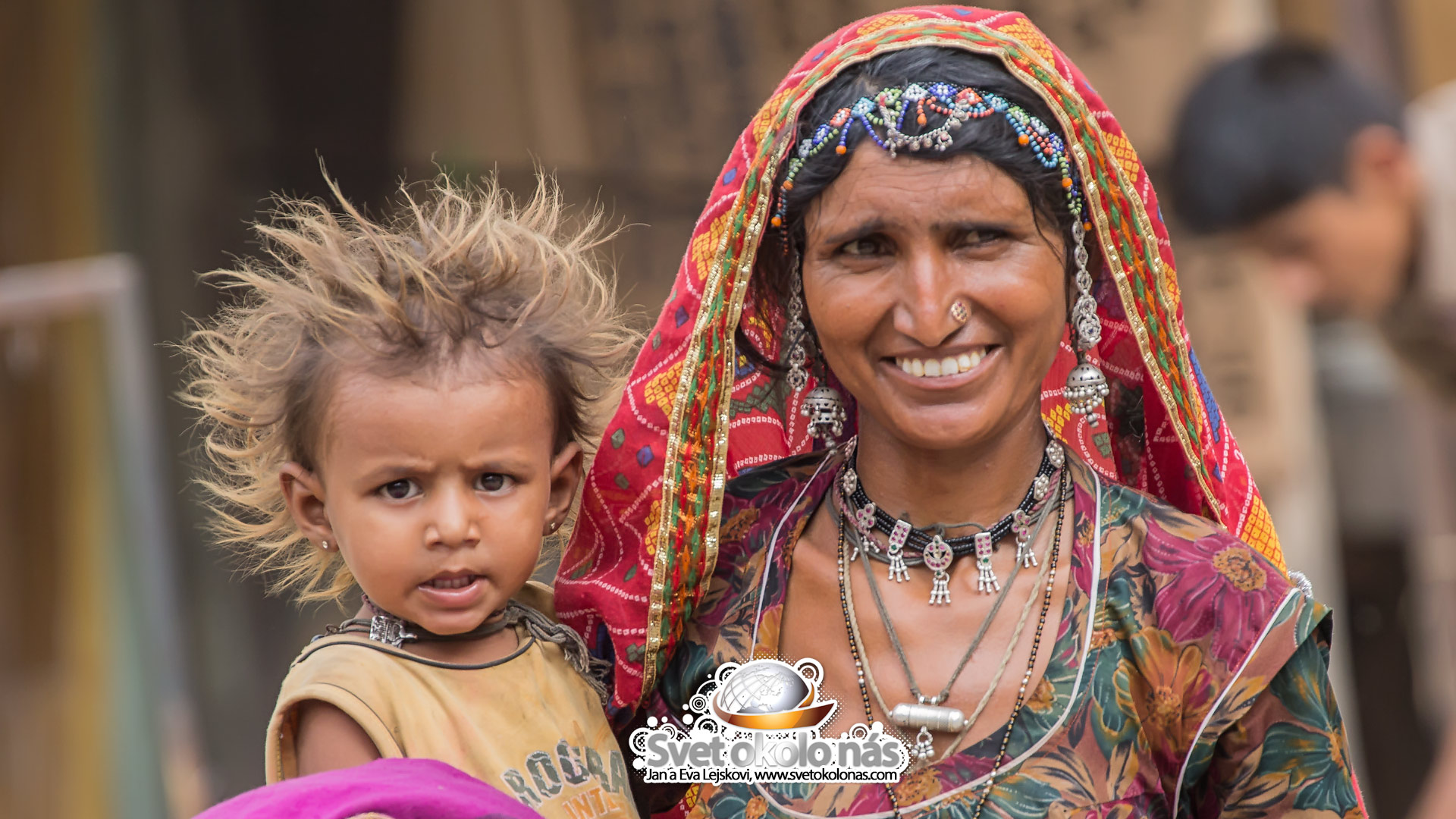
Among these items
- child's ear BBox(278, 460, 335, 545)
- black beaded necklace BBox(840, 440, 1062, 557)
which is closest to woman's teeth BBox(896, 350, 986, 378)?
black beaded necklace BBox(840, 440, 1062, 557)

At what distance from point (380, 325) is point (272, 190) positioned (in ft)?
9.41

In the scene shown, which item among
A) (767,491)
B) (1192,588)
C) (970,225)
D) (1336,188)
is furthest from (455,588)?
(1336,188)

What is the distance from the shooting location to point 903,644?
198cm

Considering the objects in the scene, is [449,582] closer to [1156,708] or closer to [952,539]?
[952,539]

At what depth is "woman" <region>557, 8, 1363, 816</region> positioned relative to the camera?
5.96 ft

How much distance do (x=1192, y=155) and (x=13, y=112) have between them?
122 inches

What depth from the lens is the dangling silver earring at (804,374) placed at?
2.11 m

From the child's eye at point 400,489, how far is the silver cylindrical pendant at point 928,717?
0.64 m

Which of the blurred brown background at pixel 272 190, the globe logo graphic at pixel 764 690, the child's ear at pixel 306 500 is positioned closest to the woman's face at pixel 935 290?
the globe logo graphic at pixel 764 690

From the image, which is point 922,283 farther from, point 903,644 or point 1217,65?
point 1217,65

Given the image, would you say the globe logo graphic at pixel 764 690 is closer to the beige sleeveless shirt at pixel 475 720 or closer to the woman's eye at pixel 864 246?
the beige sleeveless shirt at pixel 475 720

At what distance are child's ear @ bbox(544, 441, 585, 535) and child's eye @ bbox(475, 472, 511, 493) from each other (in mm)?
101

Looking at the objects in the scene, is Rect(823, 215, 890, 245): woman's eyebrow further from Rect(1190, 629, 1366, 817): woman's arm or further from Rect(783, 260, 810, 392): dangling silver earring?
Rect(1190, 629, 1366, 817): woman's arm

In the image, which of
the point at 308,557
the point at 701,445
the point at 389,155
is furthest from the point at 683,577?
the point at 389,155
